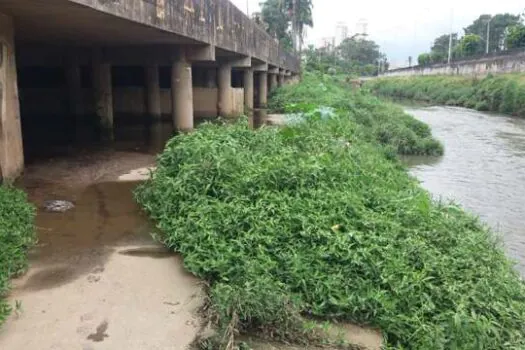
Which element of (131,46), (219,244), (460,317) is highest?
(131,46)

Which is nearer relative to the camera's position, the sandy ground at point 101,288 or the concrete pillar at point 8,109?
the sandy ground at point 101,288

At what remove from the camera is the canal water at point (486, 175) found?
1014 cm

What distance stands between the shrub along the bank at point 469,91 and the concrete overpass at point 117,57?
1715cm

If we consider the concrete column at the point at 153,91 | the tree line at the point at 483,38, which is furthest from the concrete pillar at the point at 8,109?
the tree line at the point at 483,38

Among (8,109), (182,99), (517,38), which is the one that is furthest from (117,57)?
(517,38)

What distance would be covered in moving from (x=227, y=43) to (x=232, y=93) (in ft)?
17.4

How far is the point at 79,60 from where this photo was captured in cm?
1662

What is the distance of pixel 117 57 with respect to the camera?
15.7 m

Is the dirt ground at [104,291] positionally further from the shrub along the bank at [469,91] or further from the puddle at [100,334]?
the shrub along the bank at [469,91]

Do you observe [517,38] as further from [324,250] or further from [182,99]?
[324,250]

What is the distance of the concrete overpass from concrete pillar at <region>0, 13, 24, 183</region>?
2 cm

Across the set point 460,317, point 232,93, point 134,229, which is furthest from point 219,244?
point 232,93

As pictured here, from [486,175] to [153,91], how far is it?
38.7ft

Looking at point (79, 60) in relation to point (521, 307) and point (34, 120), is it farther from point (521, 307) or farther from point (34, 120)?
point (521, 307)
